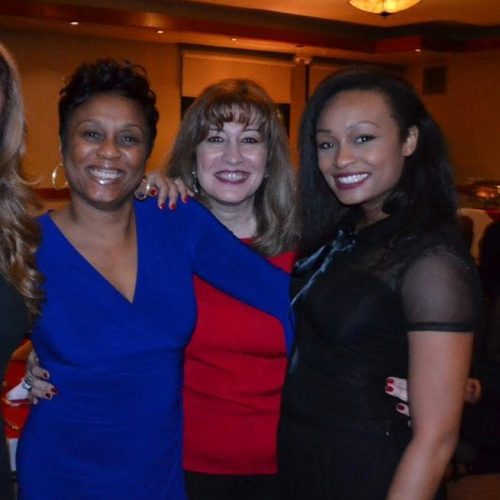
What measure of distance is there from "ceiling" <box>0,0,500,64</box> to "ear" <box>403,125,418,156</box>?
5.34 meters

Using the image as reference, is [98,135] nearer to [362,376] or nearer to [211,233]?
[211,233]

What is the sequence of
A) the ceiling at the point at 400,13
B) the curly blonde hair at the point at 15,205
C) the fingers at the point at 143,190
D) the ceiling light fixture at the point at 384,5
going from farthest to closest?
the ceiling at the point at 400,13
the ceiling light fixture at the point at 384,5
the fingers at the point at 143,190
the curly blonde hair at the point at 15,205

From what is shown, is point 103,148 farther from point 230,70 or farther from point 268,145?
point 230,70

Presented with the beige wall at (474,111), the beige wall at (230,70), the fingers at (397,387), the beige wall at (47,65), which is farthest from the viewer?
the beige wall at (474,111)

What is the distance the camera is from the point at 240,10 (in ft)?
25.1

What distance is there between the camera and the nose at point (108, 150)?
1591mm

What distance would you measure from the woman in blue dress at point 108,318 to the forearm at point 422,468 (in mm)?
549

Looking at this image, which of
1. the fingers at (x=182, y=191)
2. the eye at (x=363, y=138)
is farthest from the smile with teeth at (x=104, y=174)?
the eye at (x=363, y=138)

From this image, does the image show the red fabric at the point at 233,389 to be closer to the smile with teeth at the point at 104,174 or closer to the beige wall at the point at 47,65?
the smile with teeth at the point at 104,174

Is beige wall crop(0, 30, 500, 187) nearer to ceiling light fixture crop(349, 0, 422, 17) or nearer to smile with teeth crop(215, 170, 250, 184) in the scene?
ceiling light fixture crop(349, 0, 422, 17)

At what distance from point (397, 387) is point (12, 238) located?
844mm

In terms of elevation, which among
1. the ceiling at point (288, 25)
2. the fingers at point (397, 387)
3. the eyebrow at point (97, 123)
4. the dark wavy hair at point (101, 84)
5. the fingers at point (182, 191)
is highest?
the ceiling at point (288, 25)

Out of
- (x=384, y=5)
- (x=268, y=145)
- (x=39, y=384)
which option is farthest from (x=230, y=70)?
(x=39, y=384)

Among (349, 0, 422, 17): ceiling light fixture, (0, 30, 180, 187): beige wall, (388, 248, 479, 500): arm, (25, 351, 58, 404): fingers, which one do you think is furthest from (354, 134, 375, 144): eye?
(0, 30, 180, 187): beige wall
